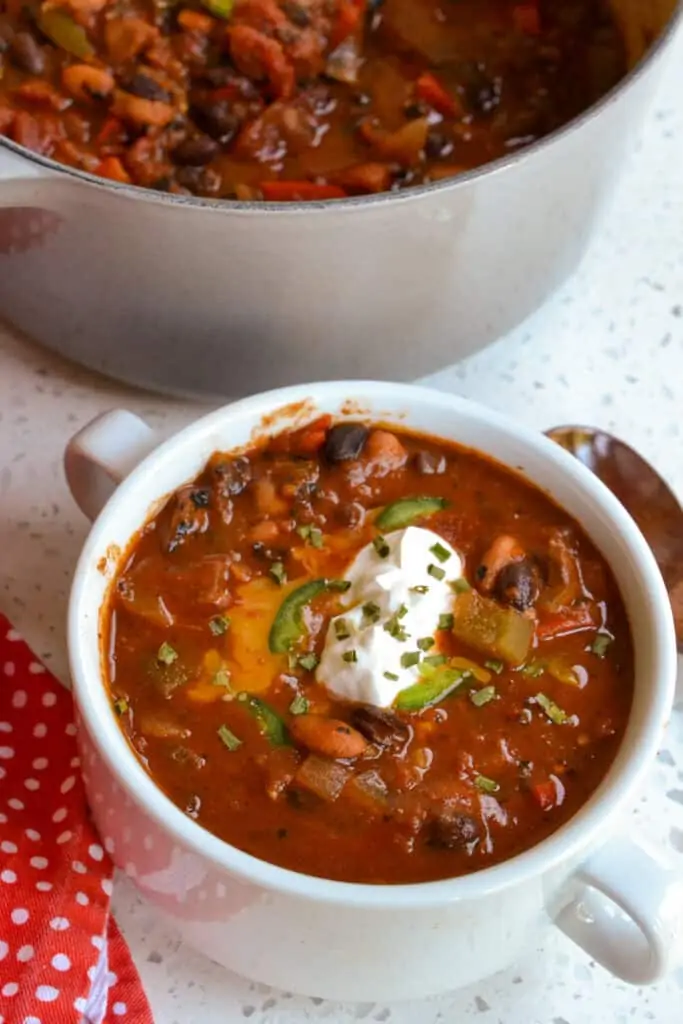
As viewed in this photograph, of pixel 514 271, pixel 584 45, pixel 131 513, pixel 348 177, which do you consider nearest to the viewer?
pixel 131 513

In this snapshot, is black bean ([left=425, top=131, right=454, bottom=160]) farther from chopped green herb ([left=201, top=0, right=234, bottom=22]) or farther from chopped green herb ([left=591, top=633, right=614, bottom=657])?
chopped green herb ([left=591, top=633, right=614, bottom=657])

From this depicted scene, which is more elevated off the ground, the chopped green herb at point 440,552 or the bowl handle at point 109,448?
the chopped green herb at point 440,552

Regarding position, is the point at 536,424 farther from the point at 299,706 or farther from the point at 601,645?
the point at 299,706

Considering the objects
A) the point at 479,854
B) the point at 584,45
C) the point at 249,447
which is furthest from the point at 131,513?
the point at 584,45

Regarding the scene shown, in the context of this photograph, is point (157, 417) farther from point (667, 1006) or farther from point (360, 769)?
point (667, 1006)

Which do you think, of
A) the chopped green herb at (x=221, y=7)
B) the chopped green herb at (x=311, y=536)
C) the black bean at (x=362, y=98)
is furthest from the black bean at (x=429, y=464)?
the chopped green herb at (x=221, y=7)

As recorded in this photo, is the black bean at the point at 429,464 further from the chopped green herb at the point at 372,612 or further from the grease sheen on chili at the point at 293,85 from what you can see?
the grease sheen on chili at the point at 293,85
